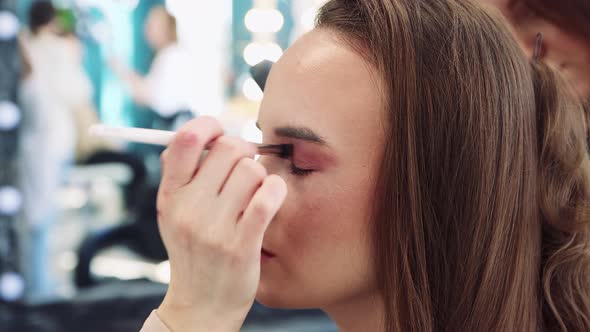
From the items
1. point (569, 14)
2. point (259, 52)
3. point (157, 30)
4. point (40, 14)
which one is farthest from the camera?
point (259, 52)

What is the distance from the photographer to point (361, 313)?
0.74 meters

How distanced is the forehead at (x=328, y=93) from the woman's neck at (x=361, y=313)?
21 cm

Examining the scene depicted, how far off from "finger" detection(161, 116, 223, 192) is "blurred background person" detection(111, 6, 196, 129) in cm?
137

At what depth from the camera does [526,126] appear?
2.28ft

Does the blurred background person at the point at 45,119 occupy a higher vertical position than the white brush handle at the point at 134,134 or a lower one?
lower

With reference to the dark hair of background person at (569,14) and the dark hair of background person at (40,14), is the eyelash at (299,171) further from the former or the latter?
the dark hair of background person at (40,14)

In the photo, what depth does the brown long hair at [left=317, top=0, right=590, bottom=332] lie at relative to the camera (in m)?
0.66

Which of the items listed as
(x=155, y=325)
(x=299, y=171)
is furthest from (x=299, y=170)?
(x=155, y=325)

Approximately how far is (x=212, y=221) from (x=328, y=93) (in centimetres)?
21

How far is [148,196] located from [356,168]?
53.6 inches

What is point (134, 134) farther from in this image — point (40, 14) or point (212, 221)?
point (40, 14)

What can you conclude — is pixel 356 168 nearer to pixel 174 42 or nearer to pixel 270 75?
pixel 270 75

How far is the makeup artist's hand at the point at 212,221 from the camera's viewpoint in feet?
1.82

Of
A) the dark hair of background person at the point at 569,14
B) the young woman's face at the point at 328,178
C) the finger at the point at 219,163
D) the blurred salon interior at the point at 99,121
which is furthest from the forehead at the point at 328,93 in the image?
the blurred salon interior at the point at 99,121
